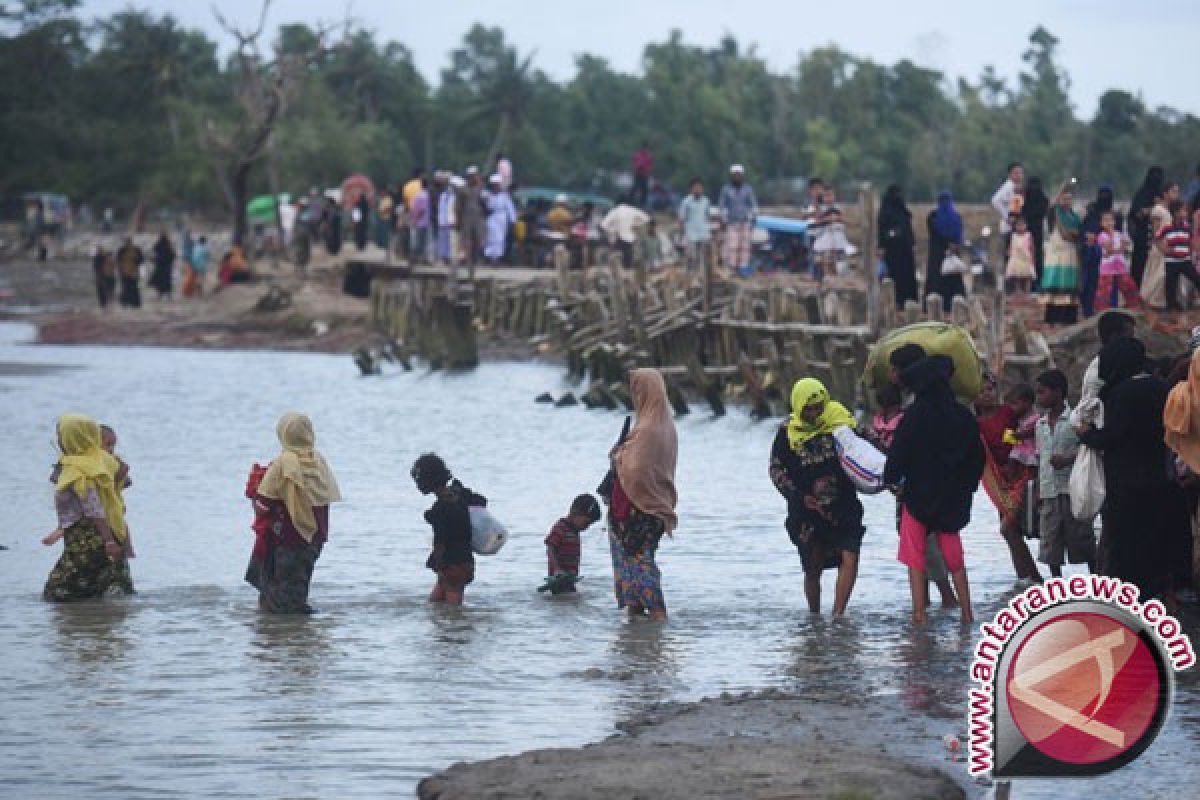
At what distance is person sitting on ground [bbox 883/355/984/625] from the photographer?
11.2 meters

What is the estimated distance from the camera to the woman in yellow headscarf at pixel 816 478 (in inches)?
458


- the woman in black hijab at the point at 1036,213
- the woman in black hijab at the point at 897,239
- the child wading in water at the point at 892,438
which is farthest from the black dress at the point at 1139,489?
the woman in black hijab at the point at 897,239

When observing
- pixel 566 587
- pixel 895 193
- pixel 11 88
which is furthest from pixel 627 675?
pixel 11 88

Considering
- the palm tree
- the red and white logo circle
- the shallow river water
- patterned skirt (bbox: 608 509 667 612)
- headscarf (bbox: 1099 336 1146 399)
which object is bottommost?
the shallow river water

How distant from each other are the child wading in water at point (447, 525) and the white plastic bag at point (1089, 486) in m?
3.10

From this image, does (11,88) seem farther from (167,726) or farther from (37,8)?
(167,726)

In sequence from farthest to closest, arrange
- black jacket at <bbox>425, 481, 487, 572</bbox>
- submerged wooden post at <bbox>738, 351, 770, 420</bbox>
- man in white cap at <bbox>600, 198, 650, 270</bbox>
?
man in white cap at <bbox>600, 198, 650, 270</bbox>
submerged wooden post at <bbox>738, 351, 770, 420</bbox>
black jacket at <bbox>425, 481, 487, 572</bbox>

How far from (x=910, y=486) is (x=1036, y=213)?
13406 millimetres

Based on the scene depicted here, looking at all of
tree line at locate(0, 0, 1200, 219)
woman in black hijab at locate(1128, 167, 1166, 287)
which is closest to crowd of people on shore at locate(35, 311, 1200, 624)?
woman in black hijab at locate(1128, 167, 1166, 287)

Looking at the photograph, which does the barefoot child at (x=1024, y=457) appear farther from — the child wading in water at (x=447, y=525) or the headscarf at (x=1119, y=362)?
the child wading in water at (x=447, y=525)

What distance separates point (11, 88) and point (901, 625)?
66896mm

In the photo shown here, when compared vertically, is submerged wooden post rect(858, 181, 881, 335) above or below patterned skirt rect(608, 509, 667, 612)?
above

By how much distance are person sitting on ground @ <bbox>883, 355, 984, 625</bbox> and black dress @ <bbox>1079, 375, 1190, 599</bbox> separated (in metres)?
0.60

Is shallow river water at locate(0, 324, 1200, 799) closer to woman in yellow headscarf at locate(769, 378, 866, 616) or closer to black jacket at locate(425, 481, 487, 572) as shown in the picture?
black jacket at locate(425, 481, 487, 572)
